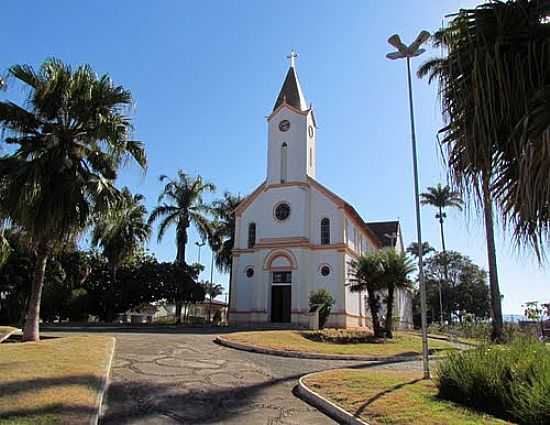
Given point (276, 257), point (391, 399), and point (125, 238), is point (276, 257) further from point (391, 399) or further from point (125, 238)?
point (391, 399)

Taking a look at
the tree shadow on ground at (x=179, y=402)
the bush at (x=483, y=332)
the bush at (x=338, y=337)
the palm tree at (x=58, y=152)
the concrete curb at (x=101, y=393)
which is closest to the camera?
the concrete curb at (x=101, y=393)

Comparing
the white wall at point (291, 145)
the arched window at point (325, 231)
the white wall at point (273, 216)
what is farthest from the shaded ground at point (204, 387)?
the white wall at point (291, 145)

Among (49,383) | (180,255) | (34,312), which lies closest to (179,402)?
(49,383)

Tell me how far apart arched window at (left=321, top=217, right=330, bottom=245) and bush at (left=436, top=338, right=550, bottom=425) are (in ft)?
81.0

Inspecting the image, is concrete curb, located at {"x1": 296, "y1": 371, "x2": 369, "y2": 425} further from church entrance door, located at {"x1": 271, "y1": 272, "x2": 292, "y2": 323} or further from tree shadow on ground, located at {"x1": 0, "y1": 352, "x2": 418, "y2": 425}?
church entrance door, located at {"x1": 271, "y1": 272, "x2": 292, "y2": 323}

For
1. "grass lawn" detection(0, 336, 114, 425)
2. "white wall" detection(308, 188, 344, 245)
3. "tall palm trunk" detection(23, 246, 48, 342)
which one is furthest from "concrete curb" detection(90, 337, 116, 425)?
"white wall" detection(308, 188, 344, 245)

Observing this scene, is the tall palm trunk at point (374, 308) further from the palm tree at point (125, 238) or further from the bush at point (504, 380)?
the palm tree at point (125, 238)

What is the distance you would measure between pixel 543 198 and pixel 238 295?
108 feet

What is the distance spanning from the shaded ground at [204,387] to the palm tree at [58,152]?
441 cm

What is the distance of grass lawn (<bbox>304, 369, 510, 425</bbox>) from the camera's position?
7680 millimetres

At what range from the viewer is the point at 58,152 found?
16.1 m

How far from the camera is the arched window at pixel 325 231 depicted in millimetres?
35156

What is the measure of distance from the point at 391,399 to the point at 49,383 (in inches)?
238

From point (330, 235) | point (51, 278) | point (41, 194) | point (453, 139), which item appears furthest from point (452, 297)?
point (453, 139)
